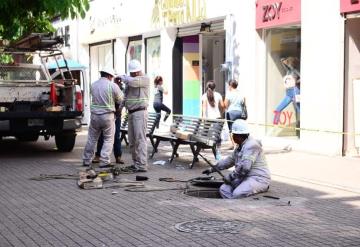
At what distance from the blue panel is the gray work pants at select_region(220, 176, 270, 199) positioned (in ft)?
35.0

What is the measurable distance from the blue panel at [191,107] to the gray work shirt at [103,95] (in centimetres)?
832

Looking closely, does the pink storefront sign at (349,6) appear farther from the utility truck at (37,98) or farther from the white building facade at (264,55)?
the utility truck at (37,98)

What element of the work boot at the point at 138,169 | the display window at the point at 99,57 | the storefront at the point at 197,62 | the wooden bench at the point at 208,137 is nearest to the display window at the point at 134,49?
the display window at the point at 99,57

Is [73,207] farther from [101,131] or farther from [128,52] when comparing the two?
[128,52]

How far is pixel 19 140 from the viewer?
650 inches

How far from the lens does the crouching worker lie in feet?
26.5

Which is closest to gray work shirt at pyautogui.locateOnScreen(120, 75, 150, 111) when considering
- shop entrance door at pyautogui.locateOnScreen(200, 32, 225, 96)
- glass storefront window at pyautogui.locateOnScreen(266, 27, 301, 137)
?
glass storefront window at pyautogui.locateOnScreen(266, 27, 301, 137)

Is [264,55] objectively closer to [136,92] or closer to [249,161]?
[136,92]

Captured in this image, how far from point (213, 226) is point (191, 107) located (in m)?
12.9

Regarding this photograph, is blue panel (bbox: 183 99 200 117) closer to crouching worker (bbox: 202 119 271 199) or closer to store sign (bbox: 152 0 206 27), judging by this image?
store sign (bbox: 152 0 206 27)

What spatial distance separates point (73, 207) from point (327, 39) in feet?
23.3

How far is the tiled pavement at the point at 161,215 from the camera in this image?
6055 millimetres

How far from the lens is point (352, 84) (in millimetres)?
12539

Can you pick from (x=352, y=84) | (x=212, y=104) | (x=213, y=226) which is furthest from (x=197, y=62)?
(x=213, y=226)
